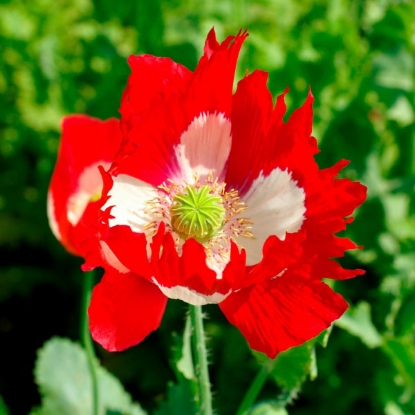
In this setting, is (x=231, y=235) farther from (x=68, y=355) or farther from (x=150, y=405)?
(x=150, y=405)

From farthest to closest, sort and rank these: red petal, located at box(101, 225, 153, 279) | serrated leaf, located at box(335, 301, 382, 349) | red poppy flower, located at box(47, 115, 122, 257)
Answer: serrated leaf, located at box(335, 301, 382, 349), red poppy flower, located at box(47, 115, 122, 257), red petal, located at box(101, 225, 153, 279)

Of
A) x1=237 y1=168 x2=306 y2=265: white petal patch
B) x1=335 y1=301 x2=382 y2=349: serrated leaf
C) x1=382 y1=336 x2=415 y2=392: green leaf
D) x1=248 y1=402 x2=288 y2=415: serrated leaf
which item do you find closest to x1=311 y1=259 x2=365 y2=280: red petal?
x1=237 y1=168 x2=306 y2=265: white petal patch

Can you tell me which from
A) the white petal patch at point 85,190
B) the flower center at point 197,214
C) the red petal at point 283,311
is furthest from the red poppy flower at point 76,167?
the red petal at point 283,311

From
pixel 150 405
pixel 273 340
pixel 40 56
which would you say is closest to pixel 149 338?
pixel 150 405

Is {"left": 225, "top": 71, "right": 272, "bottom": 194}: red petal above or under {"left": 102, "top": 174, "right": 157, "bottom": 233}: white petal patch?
above

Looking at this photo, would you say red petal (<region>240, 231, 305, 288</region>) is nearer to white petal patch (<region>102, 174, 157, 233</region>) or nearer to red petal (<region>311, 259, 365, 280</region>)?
red petal (<region>311, 259, 365, 280</region>)

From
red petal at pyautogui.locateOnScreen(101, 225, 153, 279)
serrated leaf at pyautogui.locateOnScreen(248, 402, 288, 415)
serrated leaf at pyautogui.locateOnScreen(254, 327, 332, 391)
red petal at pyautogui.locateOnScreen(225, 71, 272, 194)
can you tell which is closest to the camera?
red petal at pyautogui.locateOnScreen(101, 225, 153, 279)
